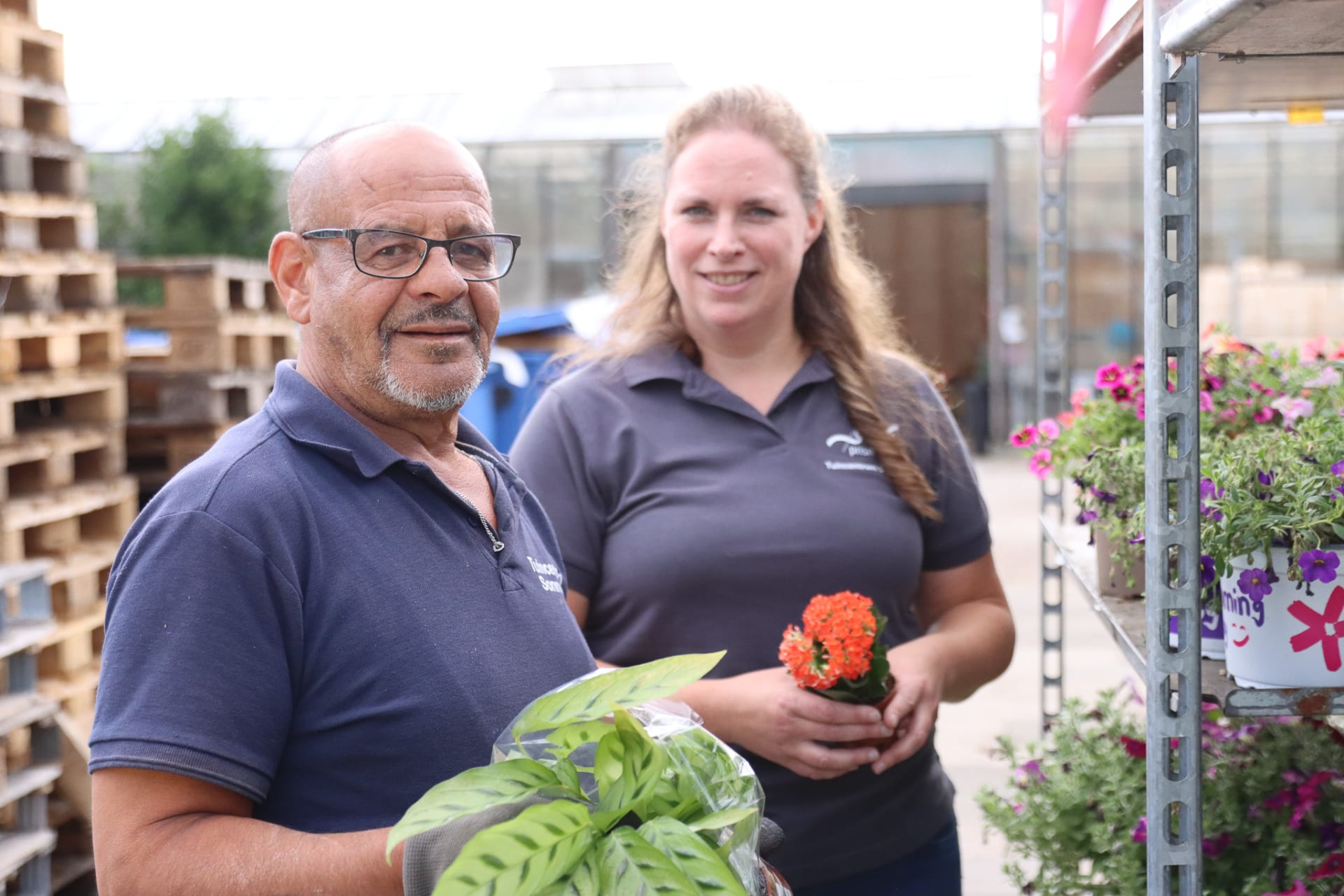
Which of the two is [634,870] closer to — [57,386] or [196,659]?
[196,659]

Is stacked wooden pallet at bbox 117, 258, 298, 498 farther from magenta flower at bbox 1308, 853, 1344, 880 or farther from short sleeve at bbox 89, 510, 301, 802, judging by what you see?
magenta flower at bbox 1308, 853, 1344, 880

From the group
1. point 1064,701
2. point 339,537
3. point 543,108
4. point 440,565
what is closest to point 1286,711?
point 440,565

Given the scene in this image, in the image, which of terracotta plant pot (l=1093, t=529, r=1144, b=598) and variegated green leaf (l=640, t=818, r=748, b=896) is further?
terracotta plant pot (l=1093, t=529, r=1144, b=598)

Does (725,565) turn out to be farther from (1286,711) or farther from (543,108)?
(543,108)

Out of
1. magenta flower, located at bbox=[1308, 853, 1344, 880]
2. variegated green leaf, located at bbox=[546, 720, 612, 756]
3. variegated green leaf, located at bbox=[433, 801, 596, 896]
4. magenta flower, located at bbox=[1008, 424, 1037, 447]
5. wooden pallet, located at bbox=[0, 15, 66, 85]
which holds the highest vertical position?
wooden pallet, located at bbox=[0, 15, 66, 85]

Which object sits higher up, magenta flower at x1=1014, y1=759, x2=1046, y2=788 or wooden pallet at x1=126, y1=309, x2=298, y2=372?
wooden pallet at x1=126, y1=309, x2=298, y2=372

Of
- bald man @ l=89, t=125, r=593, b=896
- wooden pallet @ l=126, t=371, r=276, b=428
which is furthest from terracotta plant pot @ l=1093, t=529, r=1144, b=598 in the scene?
wooden pallet @ l=126, t=371, r=276, b=428

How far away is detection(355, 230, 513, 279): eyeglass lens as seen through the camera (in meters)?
1.54

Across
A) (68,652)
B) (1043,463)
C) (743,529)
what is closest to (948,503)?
(1043,463)

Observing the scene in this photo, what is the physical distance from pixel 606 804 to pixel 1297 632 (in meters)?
0.90

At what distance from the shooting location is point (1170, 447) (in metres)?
1.55

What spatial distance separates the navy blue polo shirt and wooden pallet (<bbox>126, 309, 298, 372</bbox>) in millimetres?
3515

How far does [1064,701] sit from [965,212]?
19.4m

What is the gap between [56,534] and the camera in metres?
4.00
